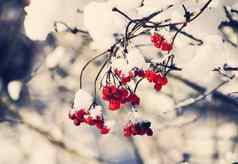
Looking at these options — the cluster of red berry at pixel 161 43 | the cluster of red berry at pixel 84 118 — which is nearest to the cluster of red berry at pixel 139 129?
the cluster of red berry at pixel 84 118

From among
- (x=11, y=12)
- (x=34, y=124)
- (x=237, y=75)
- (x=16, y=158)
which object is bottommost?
(x=16, y=158)

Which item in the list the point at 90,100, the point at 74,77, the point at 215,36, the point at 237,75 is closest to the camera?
the point at 90,100

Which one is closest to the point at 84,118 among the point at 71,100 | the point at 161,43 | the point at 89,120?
the point at 89,120

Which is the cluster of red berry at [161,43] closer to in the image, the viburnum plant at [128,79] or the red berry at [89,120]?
the viburnum plant at [128,79]

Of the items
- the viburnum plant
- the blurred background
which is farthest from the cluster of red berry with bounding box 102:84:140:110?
the blurred background

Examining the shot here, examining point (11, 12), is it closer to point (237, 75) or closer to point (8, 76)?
point (8, 76)

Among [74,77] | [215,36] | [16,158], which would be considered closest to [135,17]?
[215,36]

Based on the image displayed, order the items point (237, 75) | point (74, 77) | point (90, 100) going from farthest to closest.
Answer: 1. point (74, 77)
2. point (237, 75)
3. point (90, 100)

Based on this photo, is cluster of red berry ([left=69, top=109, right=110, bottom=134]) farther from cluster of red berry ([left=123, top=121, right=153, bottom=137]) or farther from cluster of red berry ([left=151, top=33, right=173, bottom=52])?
cluster of red berry ([left=151, top=33, right=173, bottom=52])

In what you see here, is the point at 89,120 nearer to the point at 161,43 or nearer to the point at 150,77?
the point at 150,77
